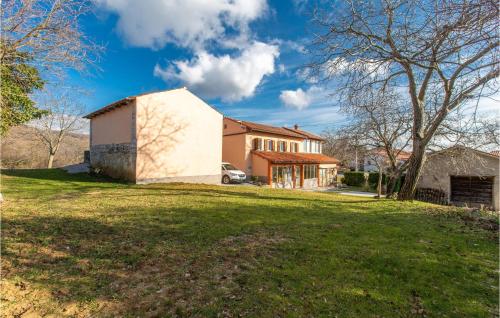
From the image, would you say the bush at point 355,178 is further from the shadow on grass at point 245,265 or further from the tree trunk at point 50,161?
the tree trunk at point 50,161

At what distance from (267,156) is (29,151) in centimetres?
3263

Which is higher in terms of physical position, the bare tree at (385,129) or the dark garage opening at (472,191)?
the bare tree at (385,129)

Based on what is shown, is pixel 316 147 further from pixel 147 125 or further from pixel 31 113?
pixel 31 113

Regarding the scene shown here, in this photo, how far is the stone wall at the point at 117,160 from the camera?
1633 cm

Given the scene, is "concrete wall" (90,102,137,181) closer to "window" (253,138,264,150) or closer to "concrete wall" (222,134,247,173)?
"concrete wall" (222,134,247,173)

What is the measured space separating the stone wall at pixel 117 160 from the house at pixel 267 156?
11966 millimetres

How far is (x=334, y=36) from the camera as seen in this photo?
8.75 m

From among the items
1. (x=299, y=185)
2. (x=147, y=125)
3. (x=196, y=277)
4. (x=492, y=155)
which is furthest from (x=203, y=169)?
(x=492, y=155)

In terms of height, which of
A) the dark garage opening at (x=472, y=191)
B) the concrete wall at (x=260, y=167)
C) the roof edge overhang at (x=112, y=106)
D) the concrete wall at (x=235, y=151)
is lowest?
the dark garage opening at (x=472, y=191)

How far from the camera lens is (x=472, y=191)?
68.9ft

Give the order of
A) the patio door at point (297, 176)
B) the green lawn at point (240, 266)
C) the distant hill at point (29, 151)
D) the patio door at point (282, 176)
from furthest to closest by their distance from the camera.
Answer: the patio door at point (297, 176) < the distant hill at point (29, 151) < the patio door at point (282, 176) < the green lawn at point (240, 266)

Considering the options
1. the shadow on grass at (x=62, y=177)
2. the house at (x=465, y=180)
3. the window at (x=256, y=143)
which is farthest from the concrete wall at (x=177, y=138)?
the house at (x=465, y=180)

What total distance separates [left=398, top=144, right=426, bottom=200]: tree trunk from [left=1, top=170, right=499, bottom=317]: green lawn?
4555 mm

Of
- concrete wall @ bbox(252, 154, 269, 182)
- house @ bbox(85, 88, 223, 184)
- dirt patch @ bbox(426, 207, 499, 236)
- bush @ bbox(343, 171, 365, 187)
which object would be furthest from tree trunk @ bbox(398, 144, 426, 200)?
bush @ bbox(343, 171, 365, 187)
